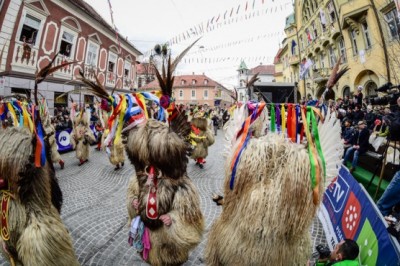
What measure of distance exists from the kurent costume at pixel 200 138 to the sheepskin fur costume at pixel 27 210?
5.37 metres

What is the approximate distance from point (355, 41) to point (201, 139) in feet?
44.7

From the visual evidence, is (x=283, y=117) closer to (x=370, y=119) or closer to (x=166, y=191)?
(x=166, y=191)

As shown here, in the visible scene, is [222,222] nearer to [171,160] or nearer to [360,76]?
[171,160]

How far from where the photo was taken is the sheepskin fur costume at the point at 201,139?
24.8 feet

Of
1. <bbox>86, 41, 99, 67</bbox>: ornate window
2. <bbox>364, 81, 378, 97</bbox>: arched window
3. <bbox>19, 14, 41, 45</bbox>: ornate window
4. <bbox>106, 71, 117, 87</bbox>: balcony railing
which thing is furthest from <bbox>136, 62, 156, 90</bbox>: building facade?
<bbox>364, 81, 378, 97</bbox>: arched window

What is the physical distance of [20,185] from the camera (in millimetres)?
2033

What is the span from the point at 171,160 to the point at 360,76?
628 inches

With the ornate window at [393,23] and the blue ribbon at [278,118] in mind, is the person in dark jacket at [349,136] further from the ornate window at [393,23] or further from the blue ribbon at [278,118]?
the ornate window at [393,23]

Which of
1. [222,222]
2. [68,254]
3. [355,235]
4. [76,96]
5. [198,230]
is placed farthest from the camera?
[76,96]

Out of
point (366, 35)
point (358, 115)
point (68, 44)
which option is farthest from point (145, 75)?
point (366, 35)

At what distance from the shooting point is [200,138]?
24.6 ft

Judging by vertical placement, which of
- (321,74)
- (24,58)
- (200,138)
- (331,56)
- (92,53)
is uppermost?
(331,56)

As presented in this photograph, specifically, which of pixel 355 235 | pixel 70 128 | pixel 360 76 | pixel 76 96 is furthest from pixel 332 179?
pixel 360 76

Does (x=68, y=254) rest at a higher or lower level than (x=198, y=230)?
lower
